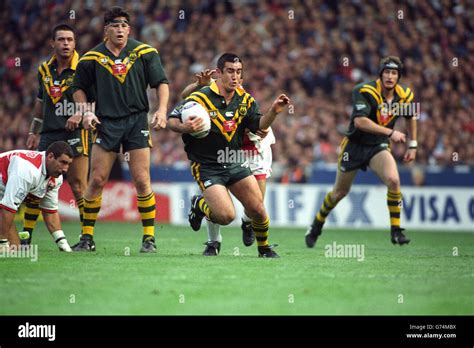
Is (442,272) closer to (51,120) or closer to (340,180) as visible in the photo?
(340,180)

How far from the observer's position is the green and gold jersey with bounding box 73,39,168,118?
10867 mm

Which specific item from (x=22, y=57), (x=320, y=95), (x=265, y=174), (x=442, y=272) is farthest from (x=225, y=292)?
(x=22, y=57)

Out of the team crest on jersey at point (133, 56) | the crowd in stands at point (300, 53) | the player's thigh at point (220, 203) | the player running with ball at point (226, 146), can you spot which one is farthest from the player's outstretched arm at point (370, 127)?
the crowd in stands at point (300, 53)

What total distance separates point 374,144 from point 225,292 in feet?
19.0

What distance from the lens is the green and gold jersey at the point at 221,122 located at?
10.5 metres

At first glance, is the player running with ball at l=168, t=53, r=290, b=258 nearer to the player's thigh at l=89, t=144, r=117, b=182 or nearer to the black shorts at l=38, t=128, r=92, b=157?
the player's thigh at l=89, t=144, r=117, b=182

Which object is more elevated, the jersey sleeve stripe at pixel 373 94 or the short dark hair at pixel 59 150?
the jersey sleeve stripe at pixel 373 94

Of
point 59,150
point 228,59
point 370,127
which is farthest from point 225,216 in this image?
point 370,127

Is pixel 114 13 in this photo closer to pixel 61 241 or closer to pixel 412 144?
pixel 61 241

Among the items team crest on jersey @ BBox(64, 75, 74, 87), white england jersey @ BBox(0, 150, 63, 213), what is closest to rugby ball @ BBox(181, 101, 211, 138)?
white england jersey @ BBox(0, 150, 63, 213)

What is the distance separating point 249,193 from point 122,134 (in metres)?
1.60

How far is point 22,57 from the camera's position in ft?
81.8

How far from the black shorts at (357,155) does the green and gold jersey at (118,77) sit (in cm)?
335

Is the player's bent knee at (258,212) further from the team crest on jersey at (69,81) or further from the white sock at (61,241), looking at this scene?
the team crest on jersey at (69,81)
